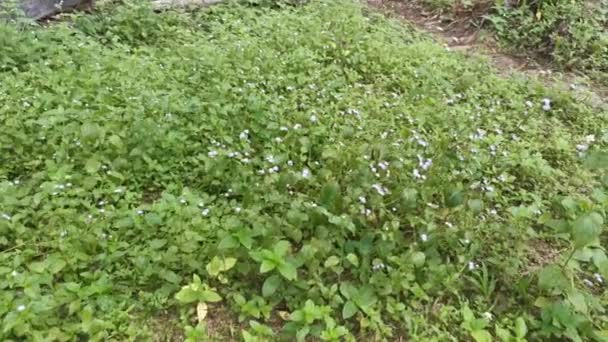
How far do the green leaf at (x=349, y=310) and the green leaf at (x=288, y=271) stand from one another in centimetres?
26

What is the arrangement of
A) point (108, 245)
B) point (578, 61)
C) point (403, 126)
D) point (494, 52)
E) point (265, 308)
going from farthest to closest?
point (494, 52) → point (578, 61) → point (403, 126) → point (108, 245) → point (265, 308)

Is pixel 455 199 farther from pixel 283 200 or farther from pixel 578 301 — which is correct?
pixel 283 200

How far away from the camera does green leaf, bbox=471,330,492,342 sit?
247 cm

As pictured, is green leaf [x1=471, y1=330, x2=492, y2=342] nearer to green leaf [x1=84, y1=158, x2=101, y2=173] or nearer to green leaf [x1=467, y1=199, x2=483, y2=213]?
green leaf [x1=467, y1=199, x2=483, y2=213]

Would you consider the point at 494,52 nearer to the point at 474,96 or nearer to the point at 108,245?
the point at 474,96

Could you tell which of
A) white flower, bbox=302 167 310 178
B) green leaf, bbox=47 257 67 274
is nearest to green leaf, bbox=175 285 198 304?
green leaf, bbox=47 257 67 274

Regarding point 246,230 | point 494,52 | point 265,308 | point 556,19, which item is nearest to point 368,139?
point 246,230

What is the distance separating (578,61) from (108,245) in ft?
14.7

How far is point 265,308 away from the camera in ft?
8.39

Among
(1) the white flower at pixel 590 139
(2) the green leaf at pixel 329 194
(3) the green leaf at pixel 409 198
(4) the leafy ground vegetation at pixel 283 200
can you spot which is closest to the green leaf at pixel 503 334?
(4) the leafy ground vegetation at pixel 283 200

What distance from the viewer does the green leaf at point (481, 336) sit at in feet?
8.11

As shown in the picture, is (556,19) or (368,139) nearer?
(368,139)

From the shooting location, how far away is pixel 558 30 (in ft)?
18.3

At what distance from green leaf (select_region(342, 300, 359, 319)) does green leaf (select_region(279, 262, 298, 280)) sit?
0.26 m
